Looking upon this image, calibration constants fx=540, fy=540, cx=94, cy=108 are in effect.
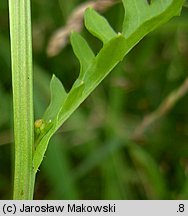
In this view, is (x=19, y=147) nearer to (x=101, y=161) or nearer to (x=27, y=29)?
(x=27, y=29)

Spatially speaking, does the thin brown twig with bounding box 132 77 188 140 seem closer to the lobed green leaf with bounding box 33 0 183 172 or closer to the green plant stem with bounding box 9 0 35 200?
the lobed green leaf with bounding box 33 0 183 172

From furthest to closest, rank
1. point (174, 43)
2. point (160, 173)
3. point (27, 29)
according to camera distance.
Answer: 1. point (174, 43)
2. point (160, 173)
3. point (27, 29)

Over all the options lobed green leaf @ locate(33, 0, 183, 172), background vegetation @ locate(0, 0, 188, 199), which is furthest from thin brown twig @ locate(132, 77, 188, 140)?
lobed green leaf @ locate(33, 0, 183, 172)

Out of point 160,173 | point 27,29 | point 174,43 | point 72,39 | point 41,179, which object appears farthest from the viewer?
point 174,43

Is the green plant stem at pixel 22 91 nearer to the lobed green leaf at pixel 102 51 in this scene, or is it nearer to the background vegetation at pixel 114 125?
the lobed green leaf at pixel 102 51

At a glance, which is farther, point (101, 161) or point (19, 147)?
point (101, 161)
